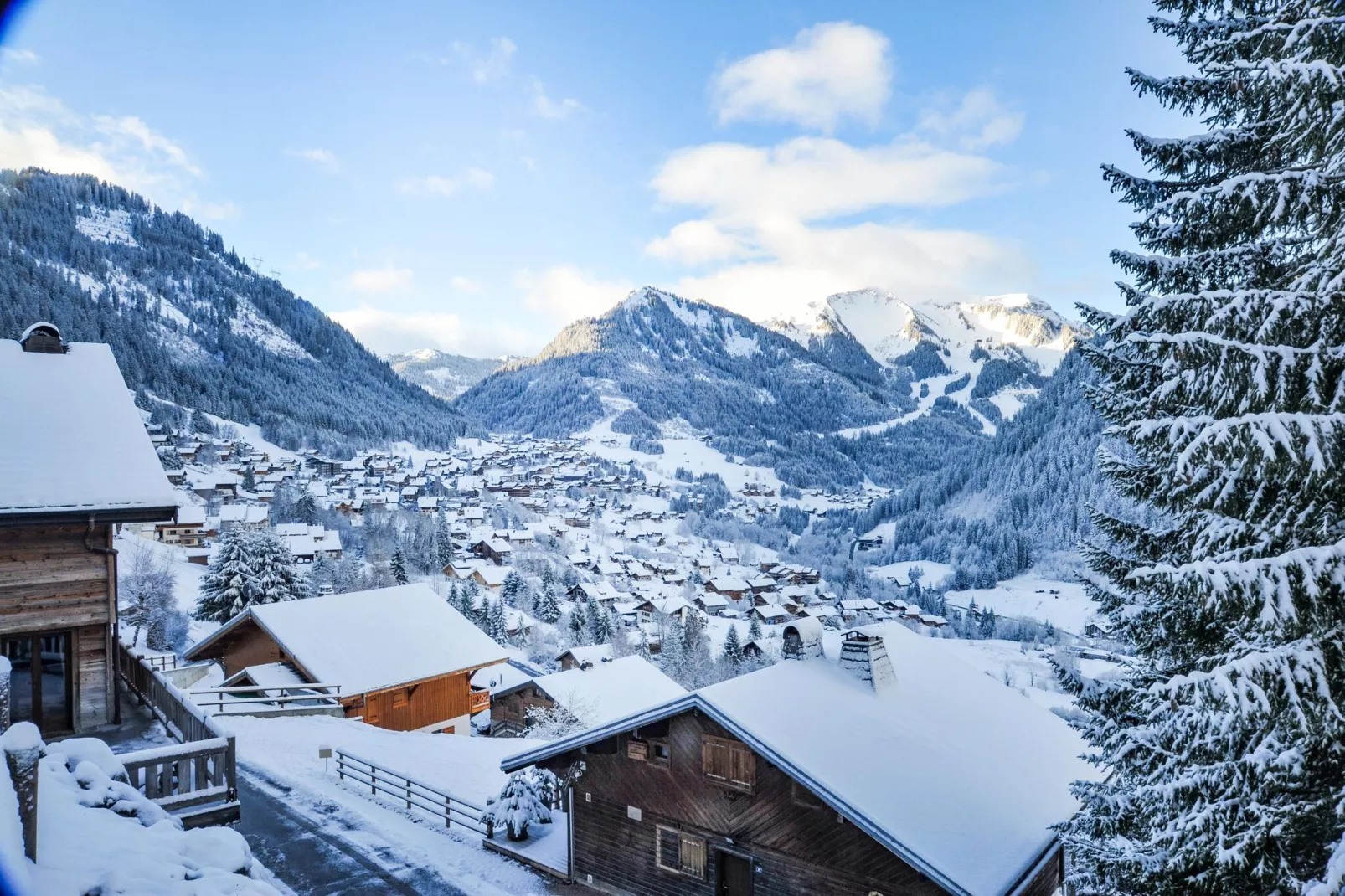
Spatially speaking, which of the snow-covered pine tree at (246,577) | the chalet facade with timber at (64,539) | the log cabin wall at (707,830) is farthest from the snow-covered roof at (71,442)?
the snow-covered pine tree at (246,577)

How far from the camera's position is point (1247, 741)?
7379 mm

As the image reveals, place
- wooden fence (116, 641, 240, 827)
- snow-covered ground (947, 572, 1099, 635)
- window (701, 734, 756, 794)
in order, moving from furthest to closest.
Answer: snow-covered ground (947, 572, 1099, 635), window (701, 734, 756, 794), wooden fence (116, 641, 240, 827)

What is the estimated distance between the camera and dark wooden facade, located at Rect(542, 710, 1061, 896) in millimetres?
13242

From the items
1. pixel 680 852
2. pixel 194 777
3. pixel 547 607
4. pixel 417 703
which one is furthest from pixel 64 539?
pixel 547 607

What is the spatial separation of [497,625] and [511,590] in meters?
20.4

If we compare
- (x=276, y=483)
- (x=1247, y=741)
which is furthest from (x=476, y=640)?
(x=276, y=483)

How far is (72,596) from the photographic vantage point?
11.3 m

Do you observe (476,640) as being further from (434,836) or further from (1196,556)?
(1196,556)

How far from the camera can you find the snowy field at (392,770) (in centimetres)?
1444

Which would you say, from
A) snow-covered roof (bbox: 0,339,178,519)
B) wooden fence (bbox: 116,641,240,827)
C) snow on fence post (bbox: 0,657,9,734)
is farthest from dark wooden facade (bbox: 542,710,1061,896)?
snow on fence post (bbox: 0,657,9,734)

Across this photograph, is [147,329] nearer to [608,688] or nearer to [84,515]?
[608,688]

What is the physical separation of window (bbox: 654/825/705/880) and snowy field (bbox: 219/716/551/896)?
278 cm

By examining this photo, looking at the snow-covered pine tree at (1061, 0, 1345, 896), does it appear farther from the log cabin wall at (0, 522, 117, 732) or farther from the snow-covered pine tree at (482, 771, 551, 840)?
the log cabin wall at (0, 522, 117, 732)

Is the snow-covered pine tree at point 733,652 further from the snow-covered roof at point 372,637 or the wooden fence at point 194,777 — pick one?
the wooden fence at point 194,777
